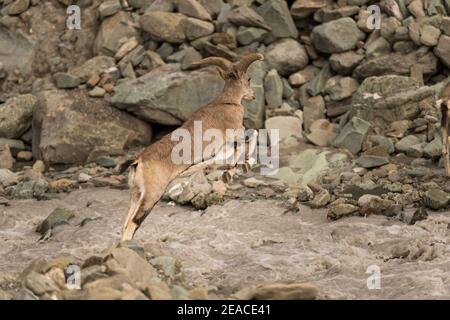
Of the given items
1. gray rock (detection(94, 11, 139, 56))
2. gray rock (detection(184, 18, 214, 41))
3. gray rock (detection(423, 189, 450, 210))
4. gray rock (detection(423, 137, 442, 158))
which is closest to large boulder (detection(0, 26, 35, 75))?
gray rock (detection(94, 11, 139, 56))

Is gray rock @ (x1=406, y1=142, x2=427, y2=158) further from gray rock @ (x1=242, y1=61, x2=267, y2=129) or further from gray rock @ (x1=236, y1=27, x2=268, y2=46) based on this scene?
gray rock @ (x1=236, y1=27, x2=268, y2=46)

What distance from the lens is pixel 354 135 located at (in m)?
16.1

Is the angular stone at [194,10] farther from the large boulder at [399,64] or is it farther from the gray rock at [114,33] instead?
the large boulder at [399,64]

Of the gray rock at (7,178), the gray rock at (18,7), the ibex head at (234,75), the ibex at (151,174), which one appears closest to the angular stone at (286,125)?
the ibex head at (234,75)

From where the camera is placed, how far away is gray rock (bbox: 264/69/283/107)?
58.4 ft

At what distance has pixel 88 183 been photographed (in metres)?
15.6

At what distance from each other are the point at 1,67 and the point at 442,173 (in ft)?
33.5

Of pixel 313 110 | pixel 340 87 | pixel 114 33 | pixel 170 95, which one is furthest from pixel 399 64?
pixel 114 33

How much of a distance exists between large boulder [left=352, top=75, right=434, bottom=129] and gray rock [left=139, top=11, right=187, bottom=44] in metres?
4.10

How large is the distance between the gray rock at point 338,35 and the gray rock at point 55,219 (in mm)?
6852

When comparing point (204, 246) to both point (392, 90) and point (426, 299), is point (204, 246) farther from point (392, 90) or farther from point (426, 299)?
point (392, 90)

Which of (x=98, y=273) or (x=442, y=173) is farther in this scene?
(x=442, y=173)

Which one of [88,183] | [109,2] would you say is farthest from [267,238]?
[109,2]

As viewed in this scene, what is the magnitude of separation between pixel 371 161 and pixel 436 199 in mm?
2384
